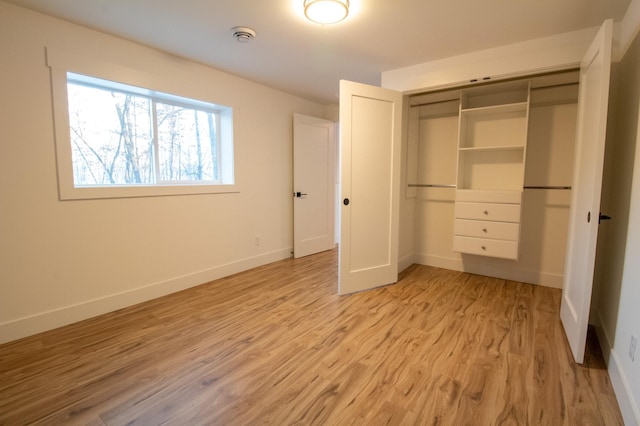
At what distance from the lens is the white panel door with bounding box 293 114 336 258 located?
14.6 feet

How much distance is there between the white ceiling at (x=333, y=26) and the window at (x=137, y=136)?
0.51m

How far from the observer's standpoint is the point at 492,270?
363cm

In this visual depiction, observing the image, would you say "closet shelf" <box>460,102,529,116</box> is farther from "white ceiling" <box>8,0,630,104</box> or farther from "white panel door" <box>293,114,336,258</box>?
"white panel door" <box>293,114,336,258</box>

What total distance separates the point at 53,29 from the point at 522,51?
12.1 feet

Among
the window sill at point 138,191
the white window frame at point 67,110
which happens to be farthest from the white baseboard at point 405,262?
the white window frame at point 67,110

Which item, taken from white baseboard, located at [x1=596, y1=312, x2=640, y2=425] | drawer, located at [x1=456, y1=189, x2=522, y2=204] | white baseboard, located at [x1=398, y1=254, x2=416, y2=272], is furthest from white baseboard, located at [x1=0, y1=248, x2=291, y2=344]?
white baseboard, located at [x1=596, y1=312, x2=640, y2=425]

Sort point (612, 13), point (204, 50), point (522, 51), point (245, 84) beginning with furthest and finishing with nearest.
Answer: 1. point (245, 84)
2. point (204, 50)
3. point (522, 51)
4. point (612, 13)

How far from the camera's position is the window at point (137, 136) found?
2602 mm

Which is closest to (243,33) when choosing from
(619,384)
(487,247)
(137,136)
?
(137,136)

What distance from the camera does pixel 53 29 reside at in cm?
228

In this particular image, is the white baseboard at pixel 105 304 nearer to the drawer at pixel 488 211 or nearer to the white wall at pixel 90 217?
the white wall at pixel 90 217

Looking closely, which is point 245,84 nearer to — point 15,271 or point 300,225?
point 300,225

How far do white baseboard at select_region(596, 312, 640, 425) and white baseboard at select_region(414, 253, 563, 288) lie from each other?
1.26 metres

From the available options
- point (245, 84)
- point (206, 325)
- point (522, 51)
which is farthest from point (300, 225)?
point (522, 51)
